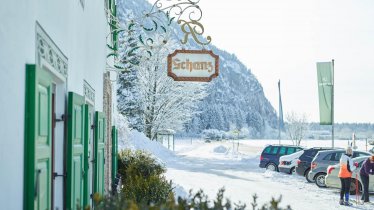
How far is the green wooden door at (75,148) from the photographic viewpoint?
588 cm

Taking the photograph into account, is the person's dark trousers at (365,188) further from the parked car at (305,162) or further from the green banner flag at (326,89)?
the green banner flag at (326,89)

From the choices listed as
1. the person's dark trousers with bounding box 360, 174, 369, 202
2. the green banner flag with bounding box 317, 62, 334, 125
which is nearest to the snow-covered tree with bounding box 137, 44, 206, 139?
the green banner flag with bounding box 317, 62, 334, 125

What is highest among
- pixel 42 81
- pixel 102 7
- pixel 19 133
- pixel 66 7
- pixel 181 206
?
pixel 102 7

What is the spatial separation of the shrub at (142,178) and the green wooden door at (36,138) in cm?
153

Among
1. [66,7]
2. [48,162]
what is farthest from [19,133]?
[66,7]

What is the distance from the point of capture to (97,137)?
9289mm

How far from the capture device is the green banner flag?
90.6 feet

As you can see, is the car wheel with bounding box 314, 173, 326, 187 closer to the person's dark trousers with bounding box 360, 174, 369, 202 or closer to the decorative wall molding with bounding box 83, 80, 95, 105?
the person's dark trousers with bounding box 360, 174, 369, 202

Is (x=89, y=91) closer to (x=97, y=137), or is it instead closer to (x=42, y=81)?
(x=97, y=137)

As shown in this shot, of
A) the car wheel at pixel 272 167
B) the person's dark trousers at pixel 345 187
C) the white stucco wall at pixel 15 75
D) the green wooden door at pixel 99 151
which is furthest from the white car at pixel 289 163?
the white stucco wall at pixel 15 75

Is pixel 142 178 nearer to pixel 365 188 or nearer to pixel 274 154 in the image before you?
pixel 365 188

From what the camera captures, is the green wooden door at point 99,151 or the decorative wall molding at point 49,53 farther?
the green wooden door at point 99,151

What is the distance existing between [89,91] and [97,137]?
2.59 ft

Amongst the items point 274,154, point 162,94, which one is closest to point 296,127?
point 162,94
